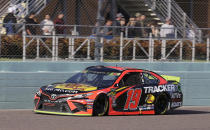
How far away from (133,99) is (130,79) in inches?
18.9

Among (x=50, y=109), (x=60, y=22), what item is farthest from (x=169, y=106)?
(x=60, y=22)

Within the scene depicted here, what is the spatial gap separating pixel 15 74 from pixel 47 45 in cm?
133

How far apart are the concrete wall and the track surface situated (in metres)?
0.54

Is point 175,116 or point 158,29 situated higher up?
point 158,29

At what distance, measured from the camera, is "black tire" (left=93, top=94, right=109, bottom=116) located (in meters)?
10.5

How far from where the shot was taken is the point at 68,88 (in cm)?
1062

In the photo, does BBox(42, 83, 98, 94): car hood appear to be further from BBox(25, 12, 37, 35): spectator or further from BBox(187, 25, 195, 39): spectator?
BBox(187, 25, 195, 39): spectator

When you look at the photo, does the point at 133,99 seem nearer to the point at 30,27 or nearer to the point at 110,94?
the point at 110,94

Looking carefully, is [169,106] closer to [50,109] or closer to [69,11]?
[50,109]

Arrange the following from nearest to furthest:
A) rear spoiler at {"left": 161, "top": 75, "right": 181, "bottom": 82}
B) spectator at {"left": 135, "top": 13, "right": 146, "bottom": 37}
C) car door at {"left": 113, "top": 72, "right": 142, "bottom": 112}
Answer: car door at {"left": 113, "top": 72, "right": 142, "bottom": 112} → rear spoiler at {"left": 161, "top": 75, "right": 181, "bottom": 82} → spectator at {"left": 135, "top": 13, "right": 146, "bottom": 37}

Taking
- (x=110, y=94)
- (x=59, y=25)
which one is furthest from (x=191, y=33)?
(x=110, y=94)

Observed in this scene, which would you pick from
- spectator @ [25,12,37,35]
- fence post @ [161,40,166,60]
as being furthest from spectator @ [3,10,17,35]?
fence post @ [161,40,166,60]

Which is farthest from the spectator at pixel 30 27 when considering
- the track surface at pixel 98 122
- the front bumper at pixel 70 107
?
the front bumper at pixel 70 107

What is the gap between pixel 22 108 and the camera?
39.1ft
